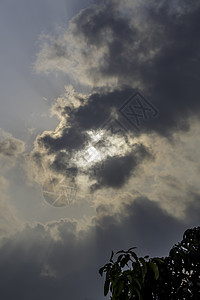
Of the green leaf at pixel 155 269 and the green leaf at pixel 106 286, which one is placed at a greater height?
the green leaf at pixel 155 269

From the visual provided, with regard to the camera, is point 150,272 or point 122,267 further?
point 150,272

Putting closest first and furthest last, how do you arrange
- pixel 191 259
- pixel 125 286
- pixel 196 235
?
pixel 125 286
pixel 191 259
pixel 196 235

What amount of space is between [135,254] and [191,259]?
1598mm

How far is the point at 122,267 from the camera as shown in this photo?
16.9 feet

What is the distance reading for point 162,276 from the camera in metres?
5.74

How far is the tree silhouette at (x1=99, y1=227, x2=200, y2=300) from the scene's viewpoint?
16.3 feet

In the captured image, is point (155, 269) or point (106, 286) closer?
point (155, 269)

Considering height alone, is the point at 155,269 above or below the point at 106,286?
above

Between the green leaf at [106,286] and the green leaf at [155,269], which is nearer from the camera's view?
the green leaf at [155,269]

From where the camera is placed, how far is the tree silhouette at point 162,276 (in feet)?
16.3

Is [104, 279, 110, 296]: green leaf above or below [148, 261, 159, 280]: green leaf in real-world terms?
below

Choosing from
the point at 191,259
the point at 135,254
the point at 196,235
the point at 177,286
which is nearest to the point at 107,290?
the point at 135,254

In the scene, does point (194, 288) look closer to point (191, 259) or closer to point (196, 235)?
point (191, 259)

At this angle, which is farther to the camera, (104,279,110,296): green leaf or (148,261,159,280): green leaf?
(104,279,110,296): green leaf
